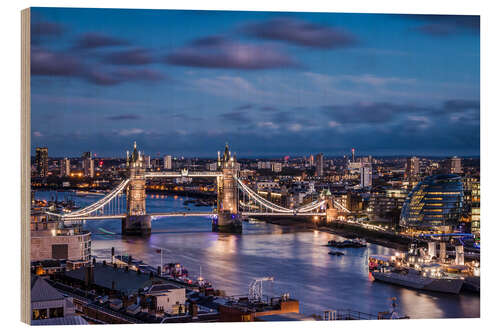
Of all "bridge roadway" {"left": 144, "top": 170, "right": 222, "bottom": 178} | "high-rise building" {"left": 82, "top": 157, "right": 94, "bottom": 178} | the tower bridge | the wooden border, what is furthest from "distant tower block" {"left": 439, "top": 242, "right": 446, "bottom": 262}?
"bridge roadway" {"left": 144, "top": 170, "right": 222, "bottom": 178}

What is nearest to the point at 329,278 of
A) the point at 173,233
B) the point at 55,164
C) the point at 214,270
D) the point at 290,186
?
the point at 214,270

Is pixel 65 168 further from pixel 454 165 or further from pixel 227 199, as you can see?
pixel 227 199

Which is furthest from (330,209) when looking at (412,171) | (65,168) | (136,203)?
(65,168)

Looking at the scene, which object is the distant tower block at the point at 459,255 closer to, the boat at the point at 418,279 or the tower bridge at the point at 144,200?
the boat at the point at 418,279

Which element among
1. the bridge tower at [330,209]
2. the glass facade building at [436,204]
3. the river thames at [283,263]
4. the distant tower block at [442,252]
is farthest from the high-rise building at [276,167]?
the bridge tower at [330,209]

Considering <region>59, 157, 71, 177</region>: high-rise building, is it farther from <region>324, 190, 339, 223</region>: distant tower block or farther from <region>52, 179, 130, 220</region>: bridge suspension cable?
<region>324, 190, 339, 223</region>: distant tower block

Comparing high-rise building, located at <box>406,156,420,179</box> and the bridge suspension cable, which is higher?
high-rise building, located at <box>406,156,420,179</box>

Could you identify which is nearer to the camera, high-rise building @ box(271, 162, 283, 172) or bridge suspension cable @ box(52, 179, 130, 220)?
high-rise building @ box(271, 162, 283, 172)
